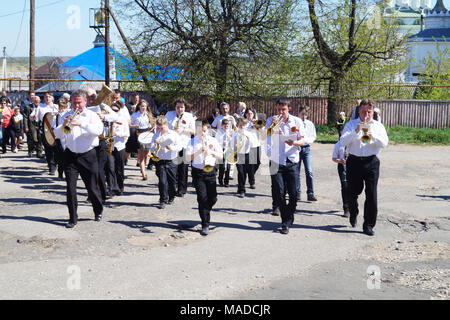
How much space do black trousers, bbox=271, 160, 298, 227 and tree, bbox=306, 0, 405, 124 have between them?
17.6 meters

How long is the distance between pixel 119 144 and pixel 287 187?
11.8 ft

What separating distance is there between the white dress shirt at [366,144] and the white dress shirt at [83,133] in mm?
3630

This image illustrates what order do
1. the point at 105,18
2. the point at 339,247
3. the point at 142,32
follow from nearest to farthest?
the point at 339,247 → the point at 142,32 → the point at 105,18

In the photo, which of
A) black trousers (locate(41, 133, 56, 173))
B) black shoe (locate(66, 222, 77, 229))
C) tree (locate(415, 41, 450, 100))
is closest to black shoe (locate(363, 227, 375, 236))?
black shoe (locate(66, 222, 77, 229))

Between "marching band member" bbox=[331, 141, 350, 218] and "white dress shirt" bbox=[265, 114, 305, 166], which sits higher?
"white dress shirt" bbox=[265, 114, 305, 166]

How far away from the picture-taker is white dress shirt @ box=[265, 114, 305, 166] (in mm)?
8805

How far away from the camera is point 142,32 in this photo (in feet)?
74.9

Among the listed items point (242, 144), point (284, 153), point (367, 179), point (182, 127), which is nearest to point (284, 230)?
point (284, 153)

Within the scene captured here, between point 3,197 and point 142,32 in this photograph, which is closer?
point 3,197

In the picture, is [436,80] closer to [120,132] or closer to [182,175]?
[182,175]

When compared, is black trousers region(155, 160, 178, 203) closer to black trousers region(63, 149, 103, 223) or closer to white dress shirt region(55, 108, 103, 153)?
black trousers region(63, 149, 103, 223)
